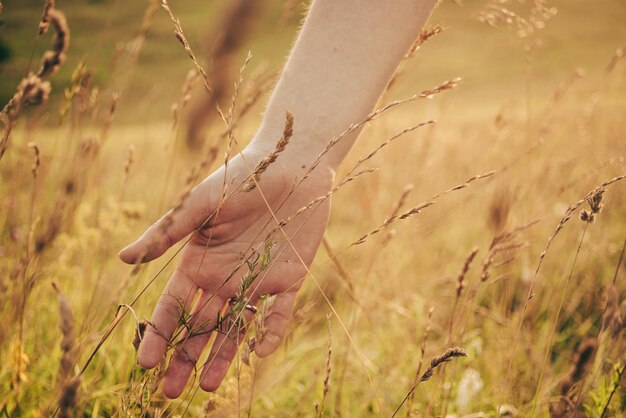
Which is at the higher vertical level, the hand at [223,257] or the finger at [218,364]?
the hand at [223,257]

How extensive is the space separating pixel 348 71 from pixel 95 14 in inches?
1641

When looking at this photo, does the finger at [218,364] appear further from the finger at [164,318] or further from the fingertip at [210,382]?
the finger at [164,318]

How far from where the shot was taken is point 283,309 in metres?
1.31

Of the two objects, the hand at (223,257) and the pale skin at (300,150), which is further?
the pale skin at (300,150)

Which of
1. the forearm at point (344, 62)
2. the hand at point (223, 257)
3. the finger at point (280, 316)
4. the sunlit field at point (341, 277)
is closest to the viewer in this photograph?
the sunlit field at point (341, 277)

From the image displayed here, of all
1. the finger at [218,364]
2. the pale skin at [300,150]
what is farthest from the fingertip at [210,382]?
the pale skin at [300,150]

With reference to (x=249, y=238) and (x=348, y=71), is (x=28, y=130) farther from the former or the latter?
(x=348, y=71)

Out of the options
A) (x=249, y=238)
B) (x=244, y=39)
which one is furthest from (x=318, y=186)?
(x=244, y=39)

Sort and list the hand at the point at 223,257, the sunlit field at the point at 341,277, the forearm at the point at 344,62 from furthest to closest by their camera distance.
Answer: the forearm at the point at 344,62 → the hand at the point at 223,257 → the sunlit field at the point at 341,277

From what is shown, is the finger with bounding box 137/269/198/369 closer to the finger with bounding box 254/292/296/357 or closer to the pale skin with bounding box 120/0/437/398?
the pale skin with bounding box 120/0/437/398

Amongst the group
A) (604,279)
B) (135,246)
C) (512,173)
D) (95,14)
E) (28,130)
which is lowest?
(95,14)

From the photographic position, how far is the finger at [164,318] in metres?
1.09

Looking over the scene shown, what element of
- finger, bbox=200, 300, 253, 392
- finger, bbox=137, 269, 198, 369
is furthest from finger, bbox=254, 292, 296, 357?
finger, bbox=137, 269, 198, 369

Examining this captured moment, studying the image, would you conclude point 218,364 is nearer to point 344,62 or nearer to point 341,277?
point 341,277
